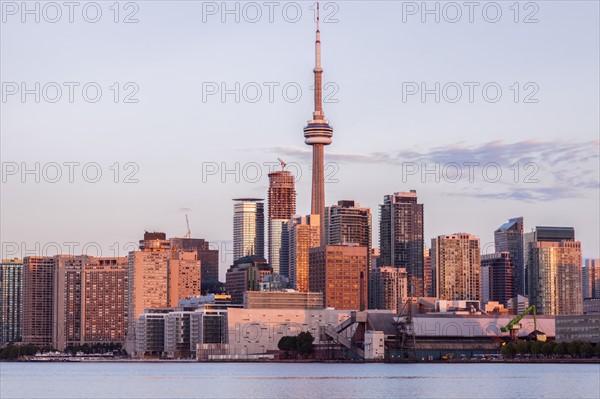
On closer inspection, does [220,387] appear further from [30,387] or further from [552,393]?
[552,393]

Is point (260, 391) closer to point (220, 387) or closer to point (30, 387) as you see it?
point (220, 387)

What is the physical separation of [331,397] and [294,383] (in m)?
30.9

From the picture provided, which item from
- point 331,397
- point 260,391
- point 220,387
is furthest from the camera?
point 220,387

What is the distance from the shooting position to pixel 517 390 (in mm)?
125562

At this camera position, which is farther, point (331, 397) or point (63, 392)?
point (63, 392)

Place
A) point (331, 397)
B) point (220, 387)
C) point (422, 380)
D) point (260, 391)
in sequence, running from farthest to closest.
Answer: point (422, 380) < point (220, 387) < point (260, 391) < point (331, 397)

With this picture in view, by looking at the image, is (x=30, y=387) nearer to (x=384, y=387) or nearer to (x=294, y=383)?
(x=294, y=383)

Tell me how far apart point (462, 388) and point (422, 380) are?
22935 mm

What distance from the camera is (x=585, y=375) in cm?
15525

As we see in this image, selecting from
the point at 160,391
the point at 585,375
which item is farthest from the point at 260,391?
the point at 585,375

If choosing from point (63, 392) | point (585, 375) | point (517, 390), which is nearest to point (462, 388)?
point (517, 390)

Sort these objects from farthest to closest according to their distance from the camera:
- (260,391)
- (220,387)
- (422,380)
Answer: (422,380), (220,387), (260,391)

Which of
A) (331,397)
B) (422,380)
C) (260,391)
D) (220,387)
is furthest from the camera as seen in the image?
(422,380)

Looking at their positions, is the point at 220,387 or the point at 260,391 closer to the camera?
the point at 260,391
